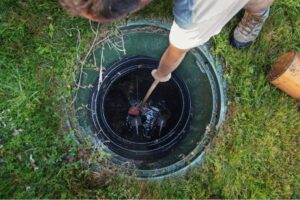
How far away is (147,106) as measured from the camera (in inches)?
120

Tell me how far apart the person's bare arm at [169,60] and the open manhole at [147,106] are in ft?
1.62

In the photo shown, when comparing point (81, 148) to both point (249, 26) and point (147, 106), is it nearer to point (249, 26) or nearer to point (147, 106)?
point (147, 106)

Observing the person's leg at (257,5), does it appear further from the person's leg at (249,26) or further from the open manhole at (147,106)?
the open manhole at (147,106)

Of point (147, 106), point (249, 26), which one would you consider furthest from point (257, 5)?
point (147, 106)

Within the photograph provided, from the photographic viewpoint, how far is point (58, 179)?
249 cm

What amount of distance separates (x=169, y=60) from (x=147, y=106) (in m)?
0.97

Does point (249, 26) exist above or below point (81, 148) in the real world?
above

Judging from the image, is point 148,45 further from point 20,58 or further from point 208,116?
point 20,58

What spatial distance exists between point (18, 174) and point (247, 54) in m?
1.66

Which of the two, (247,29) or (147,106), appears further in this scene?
(147,106)

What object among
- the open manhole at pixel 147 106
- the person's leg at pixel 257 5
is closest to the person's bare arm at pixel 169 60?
the open manhole at pixel 147 106

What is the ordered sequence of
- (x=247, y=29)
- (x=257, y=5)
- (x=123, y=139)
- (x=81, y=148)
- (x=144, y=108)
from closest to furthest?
(x=257, y=5), (x=81, y=148), (x=247, y=29), (x=123, y=139), (x=144, y=108)

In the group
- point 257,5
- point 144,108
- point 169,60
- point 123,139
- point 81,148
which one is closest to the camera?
point 169,60

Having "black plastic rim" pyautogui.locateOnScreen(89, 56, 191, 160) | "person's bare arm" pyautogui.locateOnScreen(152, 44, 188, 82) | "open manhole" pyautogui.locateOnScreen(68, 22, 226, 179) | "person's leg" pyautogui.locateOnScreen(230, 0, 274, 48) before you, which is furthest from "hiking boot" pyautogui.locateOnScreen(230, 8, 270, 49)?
"person's bare arm" pyautogui.locateOnScreen(152, 44, 188, 82)
